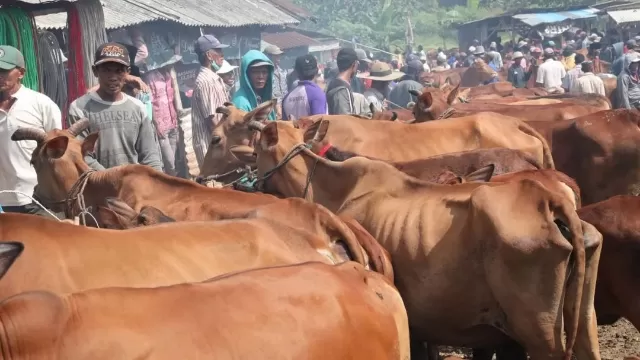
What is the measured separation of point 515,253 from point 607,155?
490 centimetres

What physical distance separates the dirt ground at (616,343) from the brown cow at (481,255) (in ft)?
5.37

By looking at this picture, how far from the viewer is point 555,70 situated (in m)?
23.0

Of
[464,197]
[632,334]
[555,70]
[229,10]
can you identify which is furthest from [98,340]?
[229,10]

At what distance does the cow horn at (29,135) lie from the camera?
22.4 feet

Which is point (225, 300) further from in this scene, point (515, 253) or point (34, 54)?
point (34, 54)

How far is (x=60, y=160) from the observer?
7.11 meters

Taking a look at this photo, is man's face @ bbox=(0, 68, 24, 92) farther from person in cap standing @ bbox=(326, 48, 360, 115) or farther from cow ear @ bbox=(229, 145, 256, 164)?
person in cap standing @ bbox=(326, 48, 360, 115)

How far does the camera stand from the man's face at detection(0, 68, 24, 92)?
7.18m

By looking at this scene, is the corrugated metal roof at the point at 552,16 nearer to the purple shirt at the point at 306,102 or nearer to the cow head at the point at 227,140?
the purple shirt at the point at 306,102

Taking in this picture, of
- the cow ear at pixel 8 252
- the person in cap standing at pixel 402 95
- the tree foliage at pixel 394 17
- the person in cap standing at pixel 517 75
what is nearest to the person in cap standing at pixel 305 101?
the person in cap standing at pixel 402 95

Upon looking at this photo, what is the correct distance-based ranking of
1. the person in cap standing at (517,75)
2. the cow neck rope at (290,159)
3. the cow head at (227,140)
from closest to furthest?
the cow neck rope at (290,159), the cow head at (227,140), the person in cap standing at (517,75)

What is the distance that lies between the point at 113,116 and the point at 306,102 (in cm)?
397

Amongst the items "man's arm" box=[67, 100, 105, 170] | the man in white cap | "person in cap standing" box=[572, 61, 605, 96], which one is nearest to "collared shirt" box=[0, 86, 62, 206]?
"man's arm" box=[67, 100, 105, 170]

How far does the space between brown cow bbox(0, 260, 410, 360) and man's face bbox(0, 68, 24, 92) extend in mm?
3560
